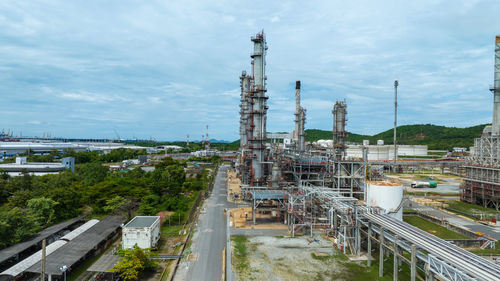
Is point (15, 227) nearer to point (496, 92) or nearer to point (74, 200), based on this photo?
point (74, 200)

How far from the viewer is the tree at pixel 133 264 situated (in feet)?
68.8

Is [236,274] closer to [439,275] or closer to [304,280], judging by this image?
[304,280]

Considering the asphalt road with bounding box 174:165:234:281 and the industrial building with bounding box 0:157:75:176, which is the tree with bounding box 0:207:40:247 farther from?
the industrial building with bounding box 0:157:75:176

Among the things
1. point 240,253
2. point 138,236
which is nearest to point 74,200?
point 138,236

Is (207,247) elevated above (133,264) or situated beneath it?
situated beneath

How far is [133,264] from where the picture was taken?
21.6 metres

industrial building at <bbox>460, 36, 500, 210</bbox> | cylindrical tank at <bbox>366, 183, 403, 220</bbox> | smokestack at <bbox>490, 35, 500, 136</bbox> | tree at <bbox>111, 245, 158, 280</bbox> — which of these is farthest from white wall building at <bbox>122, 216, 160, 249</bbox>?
smokestack at <bbox>490, 35, 500, 136</bbox>

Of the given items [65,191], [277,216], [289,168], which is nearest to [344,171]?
[289,168]

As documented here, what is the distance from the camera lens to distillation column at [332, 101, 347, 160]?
50.9 m

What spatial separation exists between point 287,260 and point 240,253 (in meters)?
4.58

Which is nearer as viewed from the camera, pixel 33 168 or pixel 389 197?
pixel 389 197

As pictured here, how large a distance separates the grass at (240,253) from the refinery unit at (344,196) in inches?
245

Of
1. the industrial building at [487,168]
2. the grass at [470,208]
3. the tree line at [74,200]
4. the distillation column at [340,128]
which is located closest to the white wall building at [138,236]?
the tree line at [74,200]

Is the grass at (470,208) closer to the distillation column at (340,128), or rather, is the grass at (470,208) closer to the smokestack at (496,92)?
the smokestack at (496,92)
